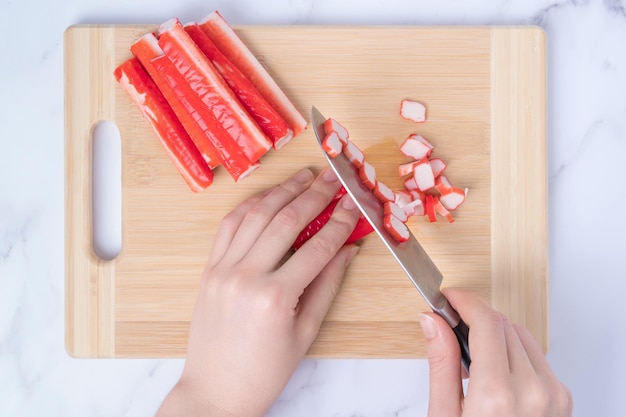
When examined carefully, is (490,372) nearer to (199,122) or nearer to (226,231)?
(226,231)

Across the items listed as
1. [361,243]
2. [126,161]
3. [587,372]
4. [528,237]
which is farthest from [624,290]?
[126,161]

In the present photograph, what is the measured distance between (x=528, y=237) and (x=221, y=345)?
97 centimetres

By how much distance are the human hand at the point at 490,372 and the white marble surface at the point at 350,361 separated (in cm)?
46

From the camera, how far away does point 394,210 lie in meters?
1.59

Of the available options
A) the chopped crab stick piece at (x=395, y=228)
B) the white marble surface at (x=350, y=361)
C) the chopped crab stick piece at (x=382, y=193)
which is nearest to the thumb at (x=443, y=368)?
the chopped crab stick piece at (x=395, y=228)

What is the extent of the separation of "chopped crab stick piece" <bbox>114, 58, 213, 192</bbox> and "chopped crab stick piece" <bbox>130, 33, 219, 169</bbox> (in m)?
0.02

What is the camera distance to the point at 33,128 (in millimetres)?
1877

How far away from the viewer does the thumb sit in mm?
1375

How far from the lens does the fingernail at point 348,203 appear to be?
1690 mm

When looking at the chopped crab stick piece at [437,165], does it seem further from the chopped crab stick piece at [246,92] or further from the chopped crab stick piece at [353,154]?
the chopped crab stick piece at [246,92]

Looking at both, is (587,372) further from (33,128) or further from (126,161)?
(33,128)

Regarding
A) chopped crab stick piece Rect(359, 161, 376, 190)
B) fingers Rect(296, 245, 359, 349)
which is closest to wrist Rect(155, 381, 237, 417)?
fingers Rect(296, 245, 359, 349)

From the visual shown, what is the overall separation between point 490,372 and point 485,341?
0.27 feet

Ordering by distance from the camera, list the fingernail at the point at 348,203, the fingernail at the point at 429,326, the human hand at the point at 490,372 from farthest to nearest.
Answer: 1. the fingernail at the point at 348,203
2. the fingernail at the point at 429,326
3. the human hand at the point at 490,372
